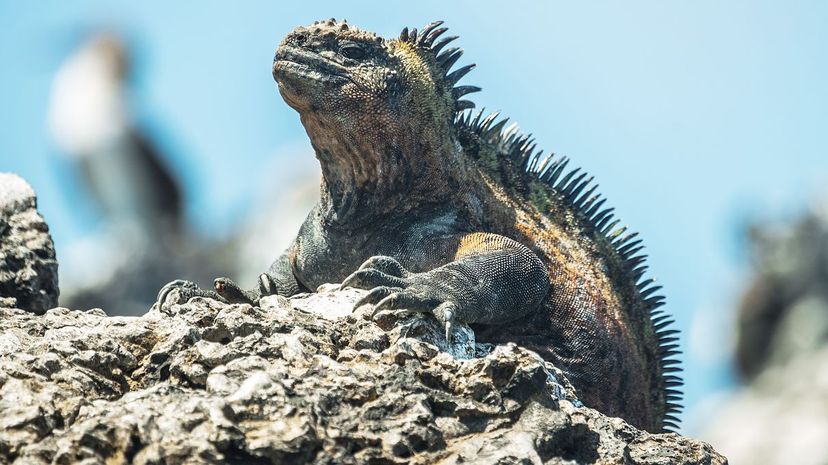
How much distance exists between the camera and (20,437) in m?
4.61

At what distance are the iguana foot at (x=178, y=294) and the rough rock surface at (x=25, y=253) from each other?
2.38 feet

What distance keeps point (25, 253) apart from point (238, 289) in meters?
1.03

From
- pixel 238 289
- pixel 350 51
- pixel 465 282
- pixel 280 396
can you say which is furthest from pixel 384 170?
pixel 280 396

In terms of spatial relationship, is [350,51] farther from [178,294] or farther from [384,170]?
[178,294]

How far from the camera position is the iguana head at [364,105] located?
7.24 m

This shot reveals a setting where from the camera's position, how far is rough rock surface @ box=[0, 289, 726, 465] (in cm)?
459

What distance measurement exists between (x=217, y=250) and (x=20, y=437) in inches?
745

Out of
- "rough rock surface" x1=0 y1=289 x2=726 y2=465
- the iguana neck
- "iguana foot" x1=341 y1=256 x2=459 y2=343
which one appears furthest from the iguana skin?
"rough rock surface" x1=0 y1=289 x2=726 y2=465

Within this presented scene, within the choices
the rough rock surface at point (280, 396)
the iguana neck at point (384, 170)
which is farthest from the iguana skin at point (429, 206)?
the rough rock surface at point (280, 396)

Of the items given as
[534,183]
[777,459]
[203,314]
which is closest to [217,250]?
[777,459]

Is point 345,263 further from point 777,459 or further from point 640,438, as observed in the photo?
point 777,459

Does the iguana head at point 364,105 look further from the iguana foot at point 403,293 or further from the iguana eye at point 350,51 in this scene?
the iguana foot at point 403,293

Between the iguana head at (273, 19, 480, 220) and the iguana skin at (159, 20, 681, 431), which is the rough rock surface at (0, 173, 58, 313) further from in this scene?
the iguana head at (273, 19, 480, 220)

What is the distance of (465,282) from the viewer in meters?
6.29
